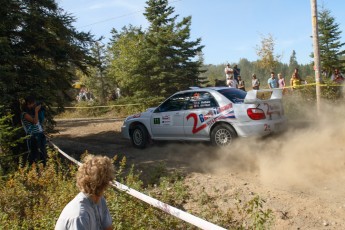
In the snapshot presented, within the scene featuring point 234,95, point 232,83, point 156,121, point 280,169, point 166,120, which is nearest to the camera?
point 280,169

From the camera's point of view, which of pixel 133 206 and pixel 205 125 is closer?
pixel 133 206

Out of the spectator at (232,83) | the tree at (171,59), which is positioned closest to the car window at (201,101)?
the spectator at (232,83)

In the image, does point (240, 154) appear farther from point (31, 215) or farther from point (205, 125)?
point (31, 215)

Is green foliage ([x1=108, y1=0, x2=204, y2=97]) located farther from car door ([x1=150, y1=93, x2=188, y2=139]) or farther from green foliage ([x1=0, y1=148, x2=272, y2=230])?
green foliage ([x1=0, y1=148, x2=272, y2=230])

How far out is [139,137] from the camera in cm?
1135

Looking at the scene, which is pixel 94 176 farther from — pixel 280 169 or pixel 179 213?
pixel 280 169

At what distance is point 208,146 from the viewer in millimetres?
10281

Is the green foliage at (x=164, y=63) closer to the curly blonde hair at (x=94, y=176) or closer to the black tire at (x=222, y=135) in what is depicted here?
the black tire at (x=222, y=135)

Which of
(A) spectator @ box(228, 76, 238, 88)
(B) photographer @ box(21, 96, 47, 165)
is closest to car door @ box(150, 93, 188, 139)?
(B) photographer @ box(21, 96, 47, 165)

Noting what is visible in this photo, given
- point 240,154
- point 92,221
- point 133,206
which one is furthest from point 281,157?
point 92,221

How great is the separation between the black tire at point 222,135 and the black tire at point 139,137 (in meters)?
2.52

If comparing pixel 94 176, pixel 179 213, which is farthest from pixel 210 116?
pixel 94 176

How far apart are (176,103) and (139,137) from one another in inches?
68.6

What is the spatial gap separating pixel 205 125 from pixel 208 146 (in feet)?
2.89
